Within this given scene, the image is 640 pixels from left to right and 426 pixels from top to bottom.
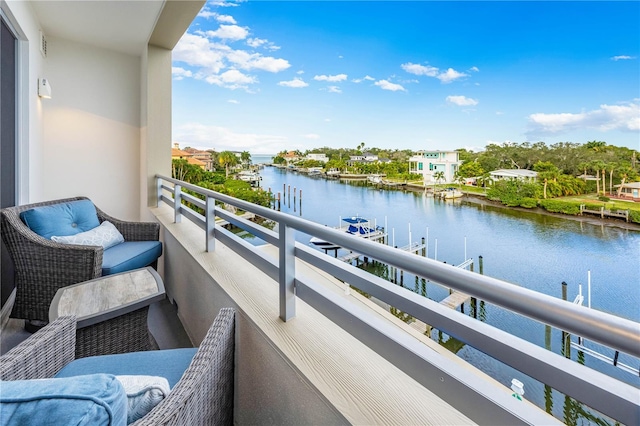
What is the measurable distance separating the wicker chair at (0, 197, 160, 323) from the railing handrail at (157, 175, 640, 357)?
1.96 meters

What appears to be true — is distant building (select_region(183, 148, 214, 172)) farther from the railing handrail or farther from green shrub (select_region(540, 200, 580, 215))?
the railing handrail

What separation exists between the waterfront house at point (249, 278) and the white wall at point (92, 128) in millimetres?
12

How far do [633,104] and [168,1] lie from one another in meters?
3.13

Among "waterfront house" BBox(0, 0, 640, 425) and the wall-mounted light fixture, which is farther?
the wall-mounted light fixture

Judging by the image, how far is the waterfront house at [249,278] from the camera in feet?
1.94

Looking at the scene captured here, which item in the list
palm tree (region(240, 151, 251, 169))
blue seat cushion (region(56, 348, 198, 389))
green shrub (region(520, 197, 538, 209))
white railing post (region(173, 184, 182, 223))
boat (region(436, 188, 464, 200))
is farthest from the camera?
palm tree (region(240, 151, 251, 169))

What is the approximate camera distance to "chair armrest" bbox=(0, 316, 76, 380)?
36.9 inches

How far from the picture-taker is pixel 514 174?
64.6 inches

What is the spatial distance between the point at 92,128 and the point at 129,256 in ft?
6.91

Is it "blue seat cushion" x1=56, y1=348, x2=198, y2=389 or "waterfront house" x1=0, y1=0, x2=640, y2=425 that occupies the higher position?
"waterfront house" x1=0, y1=0, x2=640, y2=425

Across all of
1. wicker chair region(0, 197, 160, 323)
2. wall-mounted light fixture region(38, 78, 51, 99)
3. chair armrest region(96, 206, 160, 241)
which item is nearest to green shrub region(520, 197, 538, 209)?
wicker chair region(0, 197, 160, 323)

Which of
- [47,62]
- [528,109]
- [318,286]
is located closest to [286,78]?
[47,62]

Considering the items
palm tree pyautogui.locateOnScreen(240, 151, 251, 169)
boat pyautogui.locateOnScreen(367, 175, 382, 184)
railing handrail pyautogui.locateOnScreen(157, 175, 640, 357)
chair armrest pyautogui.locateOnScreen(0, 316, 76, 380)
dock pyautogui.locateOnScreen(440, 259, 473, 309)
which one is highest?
palm tree pyautogui.locateOnScreen(240, 151, 251, 169)

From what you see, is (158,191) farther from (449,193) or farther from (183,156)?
(449,193)
